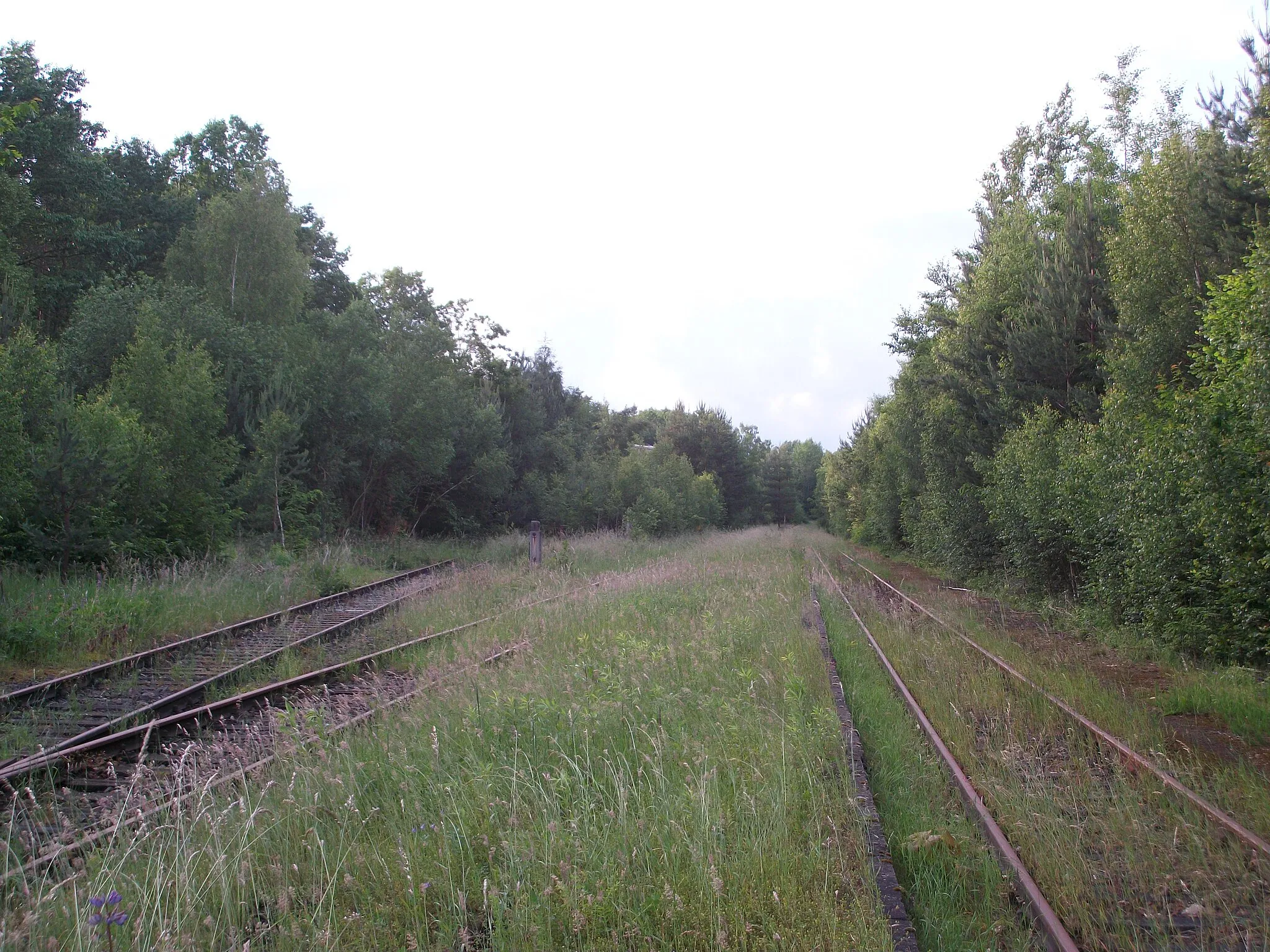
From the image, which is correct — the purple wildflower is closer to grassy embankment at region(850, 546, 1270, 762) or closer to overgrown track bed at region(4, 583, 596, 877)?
overgrown track bed at region(4, 583, 596, 877)

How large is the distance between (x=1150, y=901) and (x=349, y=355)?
29444mm

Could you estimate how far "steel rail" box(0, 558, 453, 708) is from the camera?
785 centimetres

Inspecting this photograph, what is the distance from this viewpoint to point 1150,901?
12.6 feet

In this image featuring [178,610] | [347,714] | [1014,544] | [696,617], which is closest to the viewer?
[347,714]

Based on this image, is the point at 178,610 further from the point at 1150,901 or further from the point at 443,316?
the point at 443,316

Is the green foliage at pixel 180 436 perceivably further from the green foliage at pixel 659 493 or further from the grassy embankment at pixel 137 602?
the green foliage at pixel 659 493

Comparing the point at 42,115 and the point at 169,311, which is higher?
the point at 42,115

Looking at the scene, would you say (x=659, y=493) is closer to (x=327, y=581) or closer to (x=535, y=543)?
(x=535, y=543)

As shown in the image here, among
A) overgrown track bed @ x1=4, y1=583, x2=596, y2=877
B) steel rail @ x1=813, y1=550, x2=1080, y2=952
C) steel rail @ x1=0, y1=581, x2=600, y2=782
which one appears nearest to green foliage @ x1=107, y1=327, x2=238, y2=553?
steel rail @ x1=0, y1=581, x2=600, y2=782

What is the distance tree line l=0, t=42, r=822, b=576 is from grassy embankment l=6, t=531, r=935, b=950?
409 inches

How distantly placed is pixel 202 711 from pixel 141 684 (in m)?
2.47

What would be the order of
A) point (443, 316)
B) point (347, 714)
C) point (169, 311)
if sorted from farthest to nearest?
1. point (443, 316)
2. point (169, 311)
3. point (347, 714)

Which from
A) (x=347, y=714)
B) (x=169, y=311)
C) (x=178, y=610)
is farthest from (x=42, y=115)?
(x=347, y=714)

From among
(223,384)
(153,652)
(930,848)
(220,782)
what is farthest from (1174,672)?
(223,384)
